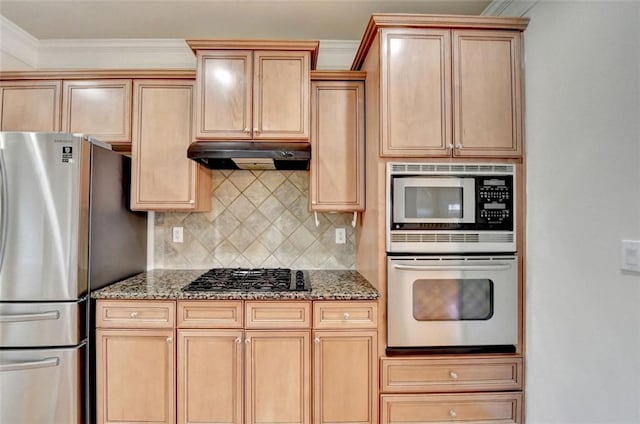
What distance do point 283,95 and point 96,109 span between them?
1265mm

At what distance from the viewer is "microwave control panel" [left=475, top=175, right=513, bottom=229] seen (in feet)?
5.88

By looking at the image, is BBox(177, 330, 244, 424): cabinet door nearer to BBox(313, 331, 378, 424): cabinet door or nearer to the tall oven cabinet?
BBox(313, 331, 378, 424): cabinet door

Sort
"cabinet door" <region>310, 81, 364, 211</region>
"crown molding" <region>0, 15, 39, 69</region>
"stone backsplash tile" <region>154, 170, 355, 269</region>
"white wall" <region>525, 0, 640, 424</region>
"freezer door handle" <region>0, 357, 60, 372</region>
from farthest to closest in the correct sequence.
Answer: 1. "stone backsplash tile" <region>154, 170, 355, 269</region>
2. "crown molding" <region>0, 15, 39, 69</region>
3. "cabinet door" <region>310, 81, 364, 211</region>
4. "freezer door handle" <region>0, 357, 60, 372</region>
5. "white wall" <region>525, 0, 640, 424</region>

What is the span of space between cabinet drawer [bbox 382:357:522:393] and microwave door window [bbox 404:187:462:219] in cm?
78

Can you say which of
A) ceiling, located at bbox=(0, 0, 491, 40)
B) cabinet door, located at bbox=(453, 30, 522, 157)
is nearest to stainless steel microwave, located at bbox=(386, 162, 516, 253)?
cabinet door, located at bbox=(453, 30, 522, 157)

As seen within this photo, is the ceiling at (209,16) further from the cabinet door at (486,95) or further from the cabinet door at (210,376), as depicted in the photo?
the cabinet door at (210,376)

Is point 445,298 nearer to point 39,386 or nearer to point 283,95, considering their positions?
point 283,95

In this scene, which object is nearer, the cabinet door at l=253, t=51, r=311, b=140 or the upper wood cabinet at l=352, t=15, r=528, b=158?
the upper wood cabinet at l=352, t=15, r=528, b=158

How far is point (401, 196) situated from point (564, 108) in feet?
2.76

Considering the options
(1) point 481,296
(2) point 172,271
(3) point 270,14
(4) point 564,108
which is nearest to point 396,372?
(1) point 481,296

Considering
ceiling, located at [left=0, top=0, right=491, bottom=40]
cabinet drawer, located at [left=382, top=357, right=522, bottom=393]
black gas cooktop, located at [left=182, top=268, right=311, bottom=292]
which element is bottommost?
cabinet drawer, located at [left=382, top=357, right=522, bottom=393]

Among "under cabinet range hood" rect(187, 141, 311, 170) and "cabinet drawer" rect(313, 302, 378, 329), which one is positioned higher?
"under cabinet range hood" rect(187, 141, 311, 170)

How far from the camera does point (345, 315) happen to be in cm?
180

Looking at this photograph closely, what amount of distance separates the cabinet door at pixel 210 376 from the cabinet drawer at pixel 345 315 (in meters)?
0.44
